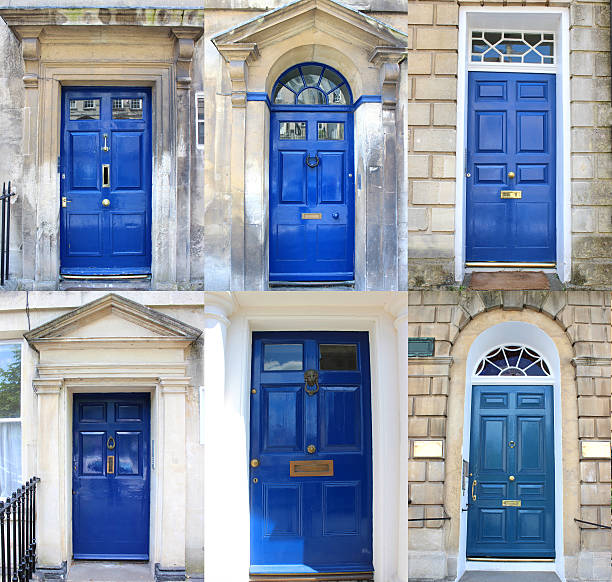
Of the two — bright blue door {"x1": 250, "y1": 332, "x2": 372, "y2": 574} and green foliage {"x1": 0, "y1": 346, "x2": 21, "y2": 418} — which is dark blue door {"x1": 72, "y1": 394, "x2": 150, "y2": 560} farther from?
bright blue door {"x1": 250, "y1": 332, "x2": 372, "y2": 574}

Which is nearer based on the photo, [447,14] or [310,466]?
[310,466]

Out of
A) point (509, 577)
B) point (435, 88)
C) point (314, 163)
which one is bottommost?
point (509, 577)

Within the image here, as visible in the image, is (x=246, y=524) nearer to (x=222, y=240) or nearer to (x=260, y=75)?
(x=222, y=240)

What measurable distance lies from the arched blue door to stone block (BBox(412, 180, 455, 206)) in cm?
68

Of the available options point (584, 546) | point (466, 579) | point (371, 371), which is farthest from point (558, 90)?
point (466, 579)

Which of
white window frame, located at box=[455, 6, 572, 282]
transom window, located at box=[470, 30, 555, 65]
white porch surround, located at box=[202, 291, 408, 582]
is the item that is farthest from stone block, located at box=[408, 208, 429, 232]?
transom window, located at box=[470, 30, 555, 65]

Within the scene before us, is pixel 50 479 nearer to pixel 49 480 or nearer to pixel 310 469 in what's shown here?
pixel 49 480

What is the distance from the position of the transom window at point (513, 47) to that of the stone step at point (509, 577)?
16.0 feet

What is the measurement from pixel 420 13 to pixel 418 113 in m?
0.97

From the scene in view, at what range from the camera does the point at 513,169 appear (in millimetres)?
6824

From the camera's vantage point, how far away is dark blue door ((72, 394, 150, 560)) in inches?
238

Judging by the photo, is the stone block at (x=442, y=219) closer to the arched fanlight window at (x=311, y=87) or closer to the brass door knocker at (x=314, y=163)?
the brass door knocker at (x=314, y=163)

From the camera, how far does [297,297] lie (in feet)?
18.6

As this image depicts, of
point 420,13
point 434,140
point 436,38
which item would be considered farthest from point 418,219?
point 420,13
